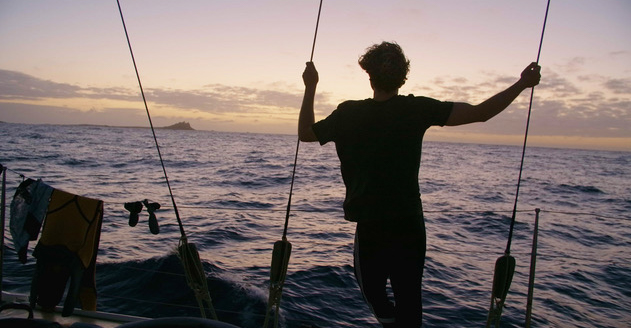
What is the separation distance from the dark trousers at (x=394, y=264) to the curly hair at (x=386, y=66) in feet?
2.15

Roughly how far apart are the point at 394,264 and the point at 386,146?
60 cm

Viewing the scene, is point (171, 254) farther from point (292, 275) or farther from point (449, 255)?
point (449, 255)

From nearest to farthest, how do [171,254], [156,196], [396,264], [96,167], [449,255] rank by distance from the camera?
[396,264], [171,254], [449,255], [156,196], [96,167]

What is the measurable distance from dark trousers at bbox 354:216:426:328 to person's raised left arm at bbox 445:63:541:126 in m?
0.52

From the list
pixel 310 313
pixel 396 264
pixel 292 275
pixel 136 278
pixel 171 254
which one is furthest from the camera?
pixel 171 254

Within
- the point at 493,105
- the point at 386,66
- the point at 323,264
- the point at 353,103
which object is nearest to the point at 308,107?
the point at 353,103

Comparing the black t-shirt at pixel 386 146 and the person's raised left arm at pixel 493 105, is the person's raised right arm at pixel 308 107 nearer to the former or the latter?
the black t-shirt at pixel 386 146

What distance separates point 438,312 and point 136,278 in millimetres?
4290

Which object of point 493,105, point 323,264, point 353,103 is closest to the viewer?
point 493,105

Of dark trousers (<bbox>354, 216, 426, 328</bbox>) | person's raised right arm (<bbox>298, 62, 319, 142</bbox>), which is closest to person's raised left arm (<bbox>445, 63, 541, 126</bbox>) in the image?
dark trousers (<bbox>354, 216, 426, 328</bbox>)

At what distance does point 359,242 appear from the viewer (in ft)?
7.50

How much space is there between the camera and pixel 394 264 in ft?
7.21

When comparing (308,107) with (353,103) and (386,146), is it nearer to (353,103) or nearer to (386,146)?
(353,103)

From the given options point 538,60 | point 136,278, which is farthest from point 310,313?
point 538,60
